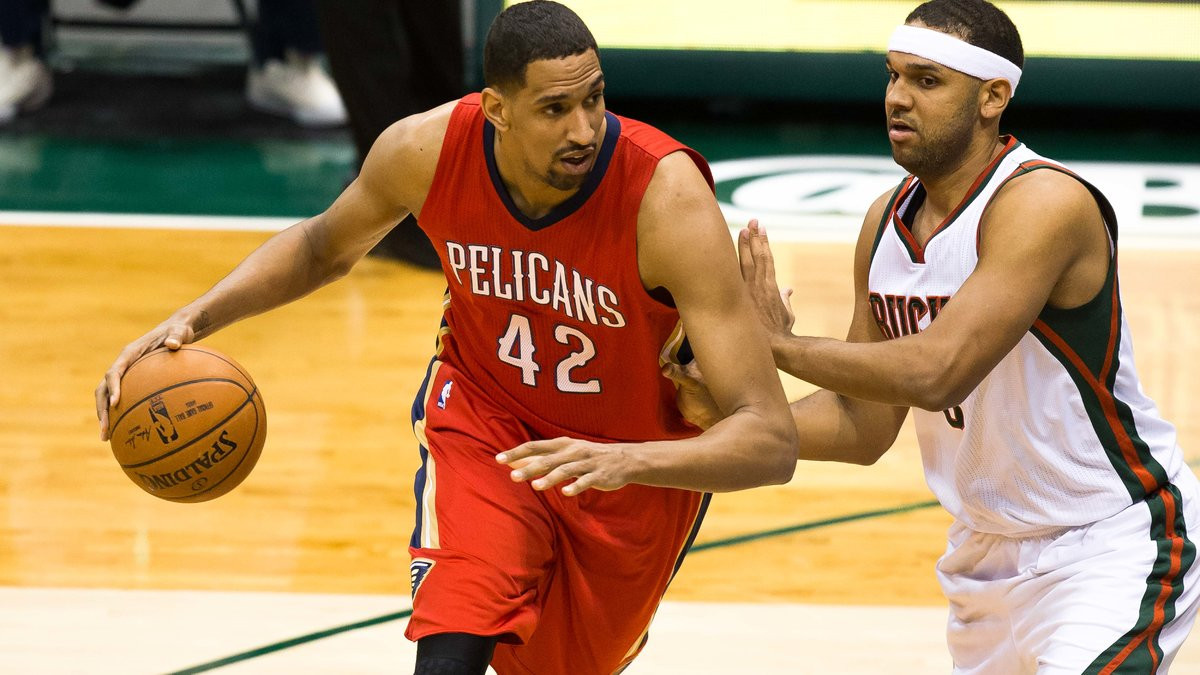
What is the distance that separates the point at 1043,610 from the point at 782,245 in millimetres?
5412

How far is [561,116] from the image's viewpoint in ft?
10.3

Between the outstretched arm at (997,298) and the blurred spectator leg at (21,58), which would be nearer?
the outstretched arm at (997,298)

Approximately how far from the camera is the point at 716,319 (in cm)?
315

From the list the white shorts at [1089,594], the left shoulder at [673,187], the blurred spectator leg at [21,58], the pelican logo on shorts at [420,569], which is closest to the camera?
the white shorts at [1089,594]

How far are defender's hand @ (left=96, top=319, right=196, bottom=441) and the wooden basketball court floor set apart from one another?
124 cm

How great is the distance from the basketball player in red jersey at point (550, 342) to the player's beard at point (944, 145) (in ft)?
1.37

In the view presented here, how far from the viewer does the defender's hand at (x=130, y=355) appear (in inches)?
137

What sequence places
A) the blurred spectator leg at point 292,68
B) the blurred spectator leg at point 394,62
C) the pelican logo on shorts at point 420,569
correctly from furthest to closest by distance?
the blurred spectator leg at point 292,68 → the blurred spectator leg at point 394,62 → the pelican logo on shorts at point 420,569

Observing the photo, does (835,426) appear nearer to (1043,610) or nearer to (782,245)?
(1043,610)

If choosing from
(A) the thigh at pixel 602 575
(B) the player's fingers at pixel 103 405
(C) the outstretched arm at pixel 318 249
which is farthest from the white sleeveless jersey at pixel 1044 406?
(B) the player's fingers at pixel 103 405

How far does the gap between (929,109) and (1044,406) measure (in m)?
0.63

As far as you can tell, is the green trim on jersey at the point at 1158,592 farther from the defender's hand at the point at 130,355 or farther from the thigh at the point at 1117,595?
the defender's hand at the point at 130,355

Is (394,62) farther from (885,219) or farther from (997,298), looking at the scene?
(997,298)

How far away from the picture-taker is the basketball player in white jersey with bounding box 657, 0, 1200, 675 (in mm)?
3133
